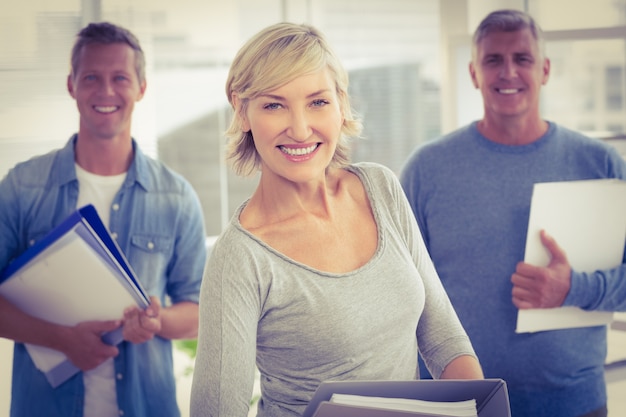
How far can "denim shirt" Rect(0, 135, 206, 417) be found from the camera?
1795 millimetres

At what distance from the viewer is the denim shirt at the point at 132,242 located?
1.79m

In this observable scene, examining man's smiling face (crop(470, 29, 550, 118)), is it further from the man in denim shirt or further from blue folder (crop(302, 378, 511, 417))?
blue folder (crop(302, 378, 511, 417))

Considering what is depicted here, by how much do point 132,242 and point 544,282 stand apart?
982 mm

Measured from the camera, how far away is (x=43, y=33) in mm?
2543

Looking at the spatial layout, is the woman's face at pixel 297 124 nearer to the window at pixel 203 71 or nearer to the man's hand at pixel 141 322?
the man's hand at pixel 141 322

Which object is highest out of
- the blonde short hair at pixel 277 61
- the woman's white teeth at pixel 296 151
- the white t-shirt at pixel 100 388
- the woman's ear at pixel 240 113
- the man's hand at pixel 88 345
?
the blonde short hair at pixel 277 61

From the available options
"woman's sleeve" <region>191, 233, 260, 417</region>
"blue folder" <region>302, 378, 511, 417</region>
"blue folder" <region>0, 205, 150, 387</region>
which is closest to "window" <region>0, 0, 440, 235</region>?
"blue folder" <region>0, 205, 150, 387</region>

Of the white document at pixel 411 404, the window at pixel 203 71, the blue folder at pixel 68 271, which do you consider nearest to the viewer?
the white document at pixel 411 404

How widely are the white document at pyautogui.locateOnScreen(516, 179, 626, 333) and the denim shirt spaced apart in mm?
815

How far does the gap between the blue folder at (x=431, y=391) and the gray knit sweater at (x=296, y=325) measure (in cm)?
18

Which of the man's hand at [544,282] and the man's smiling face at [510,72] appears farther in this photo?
the man's smiling face at [510,72]

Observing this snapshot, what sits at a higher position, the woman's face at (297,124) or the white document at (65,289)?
the woman's face at (297,124)

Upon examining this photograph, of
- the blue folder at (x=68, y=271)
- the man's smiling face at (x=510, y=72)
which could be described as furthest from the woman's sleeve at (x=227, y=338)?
the man's smiling face at (x=510, y=72)

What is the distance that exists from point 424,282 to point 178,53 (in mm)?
2202
